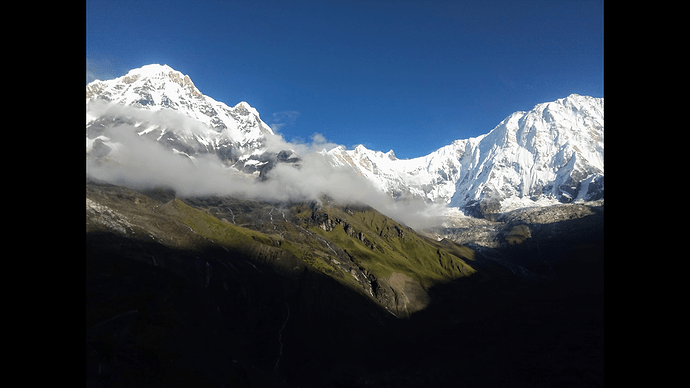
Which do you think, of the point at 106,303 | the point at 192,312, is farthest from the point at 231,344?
the point at 106,303

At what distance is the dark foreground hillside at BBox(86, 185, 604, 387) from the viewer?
9588 cm

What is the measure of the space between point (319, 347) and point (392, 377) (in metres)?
33.1

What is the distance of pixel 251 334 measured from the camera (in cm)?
14625

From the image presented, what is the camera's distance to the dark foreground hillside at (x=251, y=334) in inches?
3775

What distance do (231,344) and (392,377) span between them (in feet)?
216

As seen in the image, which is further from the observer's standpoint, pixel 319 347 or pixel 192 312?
pixel 319 347
